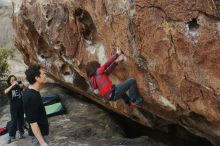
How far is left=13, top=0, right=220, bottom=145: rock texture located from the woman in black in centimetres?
140

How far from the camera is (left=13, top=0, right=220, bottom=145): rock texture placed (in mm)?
6956

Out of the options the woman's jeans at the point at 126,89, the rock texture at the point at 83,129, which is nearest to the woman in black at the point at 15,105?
the rock texture at the point at 83,129

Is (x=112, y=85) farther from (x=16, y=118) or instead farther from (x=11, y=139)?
(x=11, y=139)

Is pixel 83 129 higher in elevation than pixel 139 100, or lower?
lower

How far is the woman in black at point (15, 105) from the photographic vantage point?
427 inches

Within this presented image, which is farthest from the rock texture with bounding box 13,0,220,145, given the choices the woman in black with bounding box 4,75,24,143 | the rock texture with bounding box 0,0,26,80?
the rock texture with bounding box 0,0,26,80

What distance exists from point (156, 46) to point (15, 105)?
4.60m

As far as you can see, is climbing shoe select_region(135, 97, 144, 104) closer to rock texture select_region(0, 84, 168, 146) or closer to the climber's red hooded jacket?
the climber's red hooded jacket

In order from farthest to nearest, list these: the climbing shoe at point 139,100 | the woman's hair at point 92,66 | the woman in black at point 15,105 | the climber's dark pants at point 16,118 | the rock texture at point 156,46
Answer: the climber's dark pants at point 16,118, the woman in black at point 15,105, the woman's hair at point 92,66, the climbing shoe at point 139,100, the rock texture at point 156,46

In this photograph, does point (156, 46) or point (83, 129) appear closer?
point (156, 46)

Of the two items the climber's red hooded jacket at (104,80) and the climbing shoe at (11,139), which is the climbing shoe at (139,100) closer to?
the climber's red hooded jacket at (104,80)

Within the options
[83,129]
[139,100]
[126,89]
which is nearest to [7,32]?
[83,129]

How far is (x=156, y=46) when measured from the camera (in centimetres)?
763

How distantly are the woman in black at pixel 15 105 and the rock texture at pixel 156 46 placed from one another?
140cm
